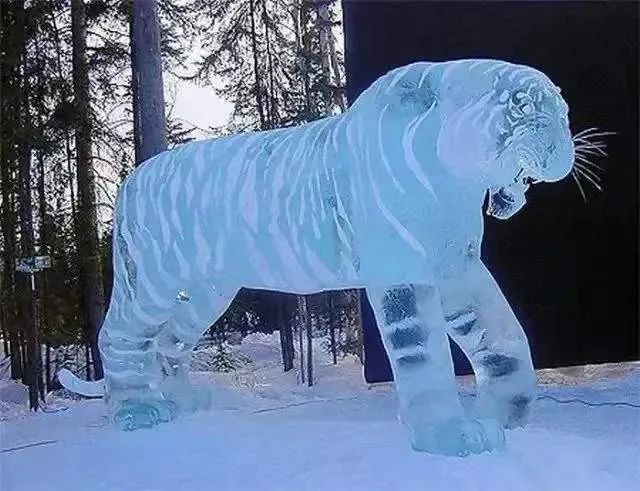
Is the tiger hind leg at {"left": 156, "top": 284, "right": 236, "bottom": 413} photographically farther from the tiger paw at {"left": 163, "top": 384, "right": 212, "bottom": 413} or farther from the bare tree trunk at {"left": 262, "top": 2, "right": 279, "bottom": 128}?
the bare tree trunk at {"left": 262, "top": 2, "right": 279, "bottom": 128}

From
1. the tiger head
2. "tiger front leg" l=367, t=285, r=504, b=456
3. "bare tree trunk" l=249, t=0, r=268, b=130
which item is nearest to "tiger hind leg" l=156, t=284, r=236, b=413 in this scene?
"tiger front leg" l=367, t=285, r=504, b=456

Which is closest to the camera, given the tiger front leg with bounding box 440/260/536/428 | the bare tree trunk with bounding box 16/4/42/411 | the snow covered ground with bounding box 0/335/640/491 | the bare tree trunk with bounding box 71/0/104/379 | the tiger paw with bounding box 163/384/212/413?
the snow covered ground with bounding box 0/335/640/491

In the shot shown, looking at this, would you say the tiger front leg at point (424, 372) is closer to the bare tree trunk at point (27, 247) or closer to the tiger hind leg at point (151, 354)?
the tiger hind leg at point (151, 354)

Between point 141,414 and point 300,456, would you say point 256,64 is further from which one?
point 300,456

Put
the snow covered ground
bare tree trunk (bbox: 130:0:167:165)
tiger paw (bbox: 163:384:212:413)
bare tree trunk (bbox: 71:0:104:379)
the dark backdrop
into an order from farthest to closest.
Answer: bare tree trunk (bbox: 71:0:104:379)
bare tree trunk (bbox: 130:0:167:165)
the dark backdrop
tiger paw (bbox: 163:384:212:413)
the snow covered ground

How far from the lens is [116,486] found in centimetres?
148

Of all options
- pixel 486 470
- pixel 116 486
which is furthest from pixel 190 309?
pixel 486 470

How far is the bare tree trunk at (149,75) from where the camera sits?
10.3 ft

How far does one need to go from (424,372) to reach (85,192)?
2725mm

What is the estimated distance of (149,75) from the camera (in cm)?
318

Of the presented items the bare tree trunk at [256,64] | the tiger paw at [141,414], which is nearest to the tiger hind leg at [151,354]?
the tiger paw at [141,414]

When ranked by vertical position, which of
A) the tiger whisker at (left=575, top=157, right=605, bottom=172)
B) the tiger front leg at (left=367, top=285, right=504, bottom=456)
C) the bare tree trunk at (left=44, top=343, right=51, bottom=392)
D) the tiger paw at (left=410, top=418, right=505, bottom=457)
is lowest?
the bare tree trunk at (left=44, top=343, right=51, bottom=392)

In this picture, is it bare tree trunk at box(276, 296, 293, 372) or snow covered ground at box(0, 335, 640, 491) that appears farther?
bare tree trunk at box(276, 296, 293, 372)

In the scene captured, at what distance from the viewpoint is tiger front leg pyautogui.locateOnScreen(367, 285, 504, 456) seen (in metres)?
1.50
